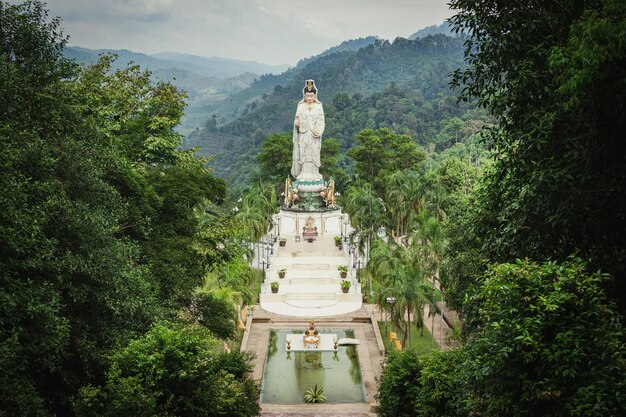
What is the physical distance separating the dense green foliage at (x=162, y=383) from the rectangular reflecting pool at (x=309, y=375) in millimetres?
7194

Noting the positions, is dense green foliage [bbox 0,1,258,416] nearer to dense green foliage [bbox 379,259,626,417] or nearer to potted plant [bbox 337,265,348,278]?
dense green foliage [bbox 379,259,626,417]

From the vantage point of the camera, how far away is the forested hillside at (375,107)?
305 feet

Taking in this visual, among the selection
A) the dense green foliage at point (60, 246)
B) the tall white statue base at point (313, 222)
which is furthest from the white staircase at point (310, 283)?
the dense green foliage at point (60, 246)

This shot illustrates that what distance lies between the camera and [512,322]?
836cm

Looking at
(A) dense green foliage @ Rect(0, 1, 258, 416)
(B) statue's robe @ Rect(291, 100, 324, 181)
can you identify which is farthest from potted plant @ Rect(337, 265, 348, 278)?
(A) dense green foliage @ Rect(0, 1, 258, 416)

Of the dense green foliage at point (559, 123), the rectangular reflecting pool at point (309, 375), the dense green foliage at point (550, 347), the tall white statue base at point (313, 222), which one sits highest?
the dense green foliage at point (559, 123)

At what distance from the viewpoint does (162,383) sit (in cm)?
1145

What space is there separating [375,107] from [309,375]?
86.8 meters

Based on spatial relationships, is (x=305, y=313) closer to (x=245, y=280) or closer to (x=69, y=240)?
(x=245, y=280)

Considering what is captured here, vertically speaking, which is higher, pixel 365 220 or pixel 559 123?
pixel 559 123

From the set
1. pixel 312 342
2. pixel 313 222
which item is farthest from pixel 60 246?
pixel 313 222

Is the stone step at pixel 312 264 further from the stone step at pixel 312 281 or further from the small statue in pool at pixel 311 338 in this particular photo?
the small statue in pool at pixel 311 338

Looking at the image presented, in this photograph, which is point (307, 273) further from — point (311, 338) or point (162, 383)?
point (162, 383)

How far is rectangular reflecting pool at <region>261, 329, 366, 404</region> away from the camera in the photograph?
755 inches
